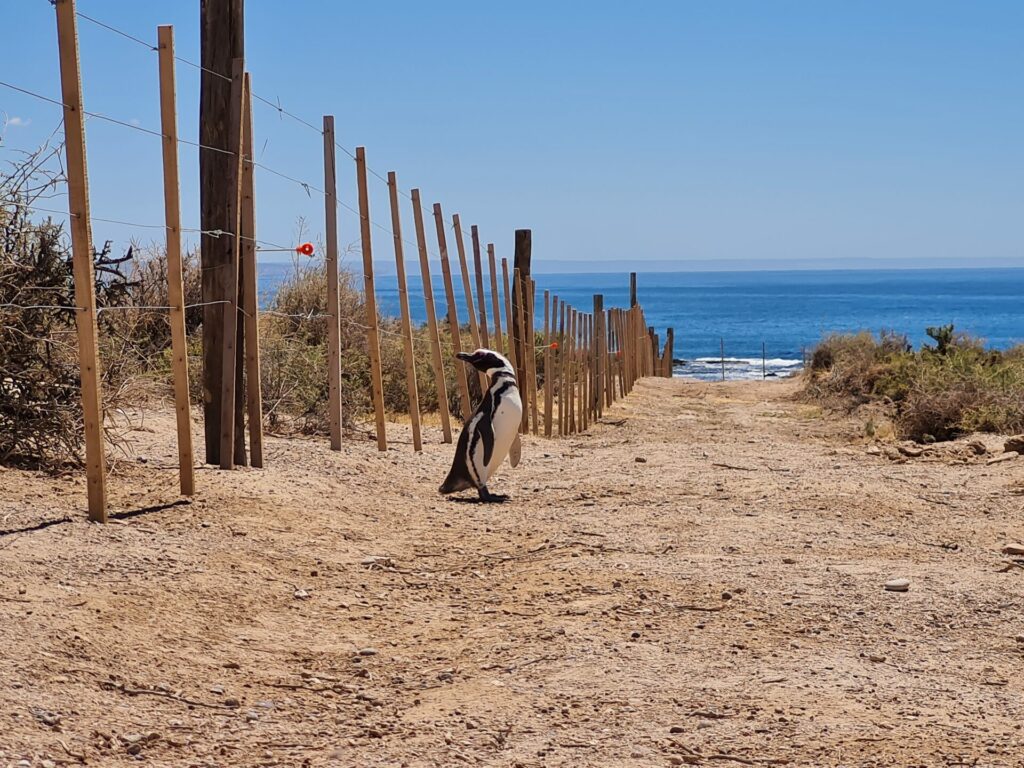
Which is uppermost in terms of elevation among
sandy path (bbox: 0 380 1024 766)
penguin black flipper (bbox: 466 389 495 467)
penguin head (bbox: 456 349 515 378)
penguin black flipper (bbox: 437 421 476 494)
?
penguin head (bbox: 456 349 515 378)

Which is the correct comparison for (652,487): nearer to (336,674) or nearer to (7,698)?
(336,674)

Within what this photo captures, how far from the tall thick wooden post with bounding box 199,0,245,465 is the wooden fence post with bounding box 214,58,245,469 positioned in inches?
A: 0.8

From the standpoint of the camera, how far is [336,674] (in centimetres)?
544

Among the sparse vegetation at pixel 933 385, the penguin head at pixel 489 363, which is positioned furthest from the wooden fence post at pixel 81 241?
the sparse vegetation at pixel 933 385

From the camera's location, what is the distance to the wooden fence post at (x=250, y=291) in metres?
9.23

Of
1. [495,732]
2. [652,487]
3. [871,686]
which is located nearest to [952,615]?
[871,686]

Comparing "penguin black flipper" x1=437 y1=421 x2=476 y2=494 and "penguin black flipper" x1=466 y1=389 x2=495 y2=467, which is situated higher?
"penguin black flipper" x1=466 y1=389 x2=495 y2=467

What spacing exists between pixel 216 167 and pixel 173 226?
147 centimetres

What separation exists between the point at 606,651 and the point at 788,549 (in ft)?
9.06

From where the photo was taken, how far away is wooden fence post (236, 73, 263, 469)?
923 cm

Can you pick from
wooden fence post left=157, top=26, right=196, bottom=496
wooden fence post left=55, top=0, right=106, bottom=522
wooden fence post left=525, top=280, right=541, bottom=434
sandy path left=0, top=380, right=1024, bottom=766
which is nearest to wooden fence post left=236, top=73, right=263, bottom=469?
sandy path left=0, top=380, right=1024, bottom=766

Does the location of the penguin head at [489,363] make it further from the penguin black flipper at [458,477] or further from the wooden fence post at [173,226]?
the wooden fence post at [173,226]

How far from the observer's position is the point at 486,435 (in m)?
10.0

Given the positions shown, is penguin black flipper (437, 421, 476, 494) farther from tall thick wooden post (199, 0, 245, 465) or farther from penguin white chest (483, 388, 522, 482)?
tall thick wooden post (199, 0, 245, 465)
